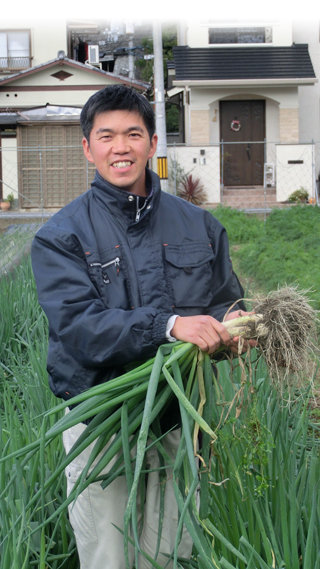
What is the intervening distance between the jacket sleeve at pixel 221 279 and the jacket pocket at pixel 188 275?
0.24 ft

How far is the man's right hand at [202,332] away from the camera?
1.54 m

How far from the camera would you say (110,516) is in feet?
5.87

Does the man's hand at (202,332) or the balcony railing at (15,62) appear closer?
the man's hand at (202,332)

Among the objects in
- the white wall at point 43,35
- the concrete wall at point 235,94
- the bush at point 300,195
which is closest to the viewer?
the bush at point 300,195

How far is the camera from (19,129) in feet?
57.9

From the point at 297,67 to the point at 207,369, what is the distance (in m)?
16.7

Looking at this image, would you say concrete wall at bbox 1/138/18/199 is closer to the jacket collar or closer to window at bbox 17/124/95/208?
window at bbox 17/124/95/208

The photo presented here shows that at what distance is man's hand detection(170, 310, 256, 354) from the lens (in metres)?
1.54

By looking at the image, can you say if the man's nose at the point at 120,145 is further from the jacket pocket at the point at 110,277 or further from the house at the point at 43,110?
the house at the point at 43,110

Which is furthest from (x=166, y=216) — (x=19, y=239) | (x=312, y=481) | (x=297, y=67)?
(x=297, y=67)

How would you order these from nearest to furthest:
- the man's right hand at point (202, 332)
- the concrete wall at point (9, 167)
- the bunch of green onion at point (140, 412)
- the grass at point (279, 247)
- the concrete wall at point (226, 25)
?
the bunch of green onion at point (140, 412) < the man's right hand at point (202, 332) < the grass at point (279, 247) < the concrete wall at point (226, 25) < the concrete wall at point (9, 167)

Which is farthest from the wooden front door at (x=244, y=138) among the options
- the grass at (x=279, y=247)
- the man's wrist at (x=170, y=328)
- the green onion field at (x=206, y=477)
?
the man's wrist at (x=170, y=328)

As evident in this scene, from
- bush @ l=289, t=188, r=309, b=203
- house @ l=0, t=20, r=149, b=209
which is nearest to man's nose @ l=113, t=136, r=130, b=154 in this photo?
bush @ l=289, t=188, r=309, b=203

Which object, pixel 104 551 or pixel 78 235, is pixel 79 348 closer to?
pixel 78 235
